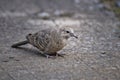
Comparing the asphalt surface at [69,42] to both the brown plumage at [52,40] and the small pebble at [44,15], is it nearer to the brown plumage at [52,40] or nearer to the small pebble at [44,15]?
the small pebble at [44,15]

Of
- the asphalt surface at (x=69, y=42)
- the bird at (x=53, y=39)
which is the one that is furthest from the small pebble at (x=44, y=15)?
the bird at (x=53, y=39)

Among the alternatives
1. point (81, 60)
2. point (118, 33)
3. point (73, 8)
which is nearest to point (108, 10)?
point (73, 8)

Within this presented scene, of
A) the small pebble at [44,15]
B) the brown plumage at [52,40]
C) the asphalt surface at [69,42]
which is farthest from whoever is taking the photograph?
the small pebble at [44,15]

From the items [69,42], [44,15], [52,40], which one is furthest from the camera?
[44,15]

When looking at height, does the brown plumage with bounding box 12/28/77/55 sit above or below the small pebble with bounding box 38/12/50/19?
below

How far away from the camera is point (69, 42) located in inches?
330

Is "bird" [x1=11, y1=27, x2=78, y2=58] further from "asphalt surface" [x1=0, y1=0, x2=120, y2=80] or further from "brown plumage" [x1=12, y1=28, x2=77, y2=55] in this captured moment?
"asphalt surface" [x1=0, y1=0, x2=120, y2=80]

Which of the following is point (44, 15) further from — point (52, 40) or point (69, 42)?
point (52, 40)

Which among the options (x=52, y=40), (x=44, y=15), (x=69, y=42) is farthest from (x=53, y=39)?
(x=44, y=15)

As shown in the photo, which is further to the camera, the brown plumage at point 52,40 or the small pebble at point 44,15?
the small pebble at point 44,15

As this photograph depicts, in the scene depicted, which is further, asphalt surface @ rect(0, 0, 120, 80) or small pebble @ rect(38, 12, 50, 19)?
small pebble @ rect(38, 12, 50, 19)

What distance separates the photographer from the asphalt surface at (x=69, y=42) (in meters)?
6.37

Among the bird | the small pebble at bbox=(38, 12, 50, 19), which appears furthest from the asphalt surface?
the bird

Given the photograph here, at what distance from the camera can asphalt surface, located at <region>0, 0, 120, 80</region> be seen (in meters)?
6.37
